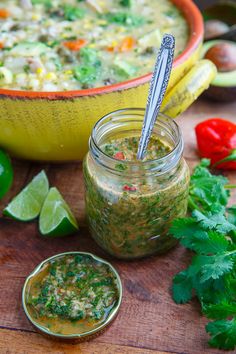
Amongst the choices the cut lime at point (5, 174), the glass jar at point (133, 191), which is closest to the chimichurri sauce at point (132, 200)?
the glass jar at point (133, 191)

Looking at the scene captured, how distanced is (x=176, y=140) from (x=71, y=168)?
69cm

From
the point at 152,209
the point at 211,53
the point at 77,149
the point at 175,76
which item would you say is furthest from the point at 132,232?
the point at 211,53

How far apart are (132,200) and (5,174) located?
630 mm

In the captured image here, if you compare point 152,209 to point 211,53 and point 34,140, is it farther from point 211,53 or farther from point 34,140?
point 211,53

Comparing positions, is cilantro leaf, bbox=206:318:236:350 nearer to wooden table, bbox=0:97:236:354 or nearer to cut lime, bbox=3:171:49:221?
wooden table, bbox=0:97:236:354

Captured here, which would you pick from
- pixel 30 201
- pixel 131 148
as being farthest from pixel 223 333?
pixel 30 201

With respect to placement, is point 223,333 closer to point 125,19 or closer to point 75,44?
point 75,44

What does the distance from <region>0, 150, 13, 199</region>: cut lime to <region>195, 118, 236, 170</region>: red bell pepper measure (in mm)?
865

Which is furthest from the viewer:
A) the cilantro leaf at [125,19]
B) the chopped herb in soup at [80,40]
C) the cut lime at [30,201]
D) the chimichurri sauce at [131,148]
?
the cilantro leaf at [125,19]

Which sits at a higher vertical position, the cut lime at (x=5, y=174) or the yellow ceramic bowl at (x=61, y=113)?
the yellow ceramic bowl at (x=61, y=113)

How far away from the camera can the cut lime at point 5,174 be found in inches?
96.1

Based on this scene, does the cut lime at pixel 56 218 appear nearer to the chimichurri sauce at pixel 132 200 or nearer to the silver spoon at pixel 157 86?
the chimichurri sauce at pixel 132 200

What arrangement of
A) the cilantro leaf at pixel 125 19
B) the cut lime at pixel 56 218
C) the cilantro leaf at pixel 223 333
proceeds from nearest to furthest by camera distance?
the cilantro leaf at pixel 223 333
the cut lime at pixel 56 218
the cilantro leaf at pixel 125 19

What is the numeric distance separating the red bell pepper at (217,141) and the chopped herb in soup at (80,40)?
1.25 ft
